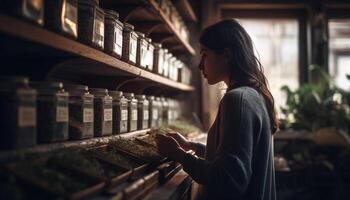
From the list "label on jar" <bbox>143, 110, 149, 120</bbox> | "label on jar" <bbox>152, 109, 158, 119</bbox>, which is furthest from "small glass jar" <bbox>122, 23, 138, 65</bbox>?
"label on jar" <bbox>152, 109, 158, 119</bbox>

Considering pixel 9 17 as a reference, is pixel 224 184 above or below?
below

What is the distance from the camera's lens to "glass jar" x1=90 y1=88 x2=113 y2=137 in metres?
2.16

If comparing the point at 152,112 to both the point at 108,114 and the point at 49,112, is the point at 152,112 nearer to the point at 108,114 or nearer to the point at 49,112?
the point at 108,114

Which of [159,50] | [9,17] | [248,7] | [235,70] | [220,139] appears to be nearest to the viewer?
[9,17]

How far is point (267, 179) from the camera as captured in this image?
1.96 m

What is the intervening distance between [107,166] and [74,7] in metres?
0.58

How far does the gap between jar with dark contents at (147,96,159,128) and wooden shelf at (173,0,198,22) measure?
1.59 metres

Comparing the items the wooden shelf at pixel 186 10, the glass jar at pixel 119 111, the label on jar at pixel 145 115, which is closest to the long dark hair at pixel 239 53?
the glass jar at pixel 119 111

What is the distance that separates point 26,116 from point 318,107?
4.32 m

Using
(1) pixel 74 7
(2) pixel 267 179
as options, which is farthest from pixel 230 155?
(1) pixel 74 7

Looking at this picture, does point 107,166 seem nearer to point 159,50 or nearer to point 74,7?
point 74,7

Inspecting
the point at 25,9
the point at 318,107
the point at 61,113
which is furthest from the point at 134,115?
the point at 318,107

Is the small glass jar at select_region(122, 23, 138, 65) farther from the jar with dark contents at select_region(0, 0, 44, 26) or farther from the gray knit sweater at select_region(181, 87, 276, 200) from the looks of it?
the jar with dark contents at select_region(0, 0, 44, 26)

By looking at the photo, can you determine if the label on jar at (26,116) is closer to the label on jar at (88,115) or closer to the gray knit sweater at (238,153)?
the label on jar at (88,115)
